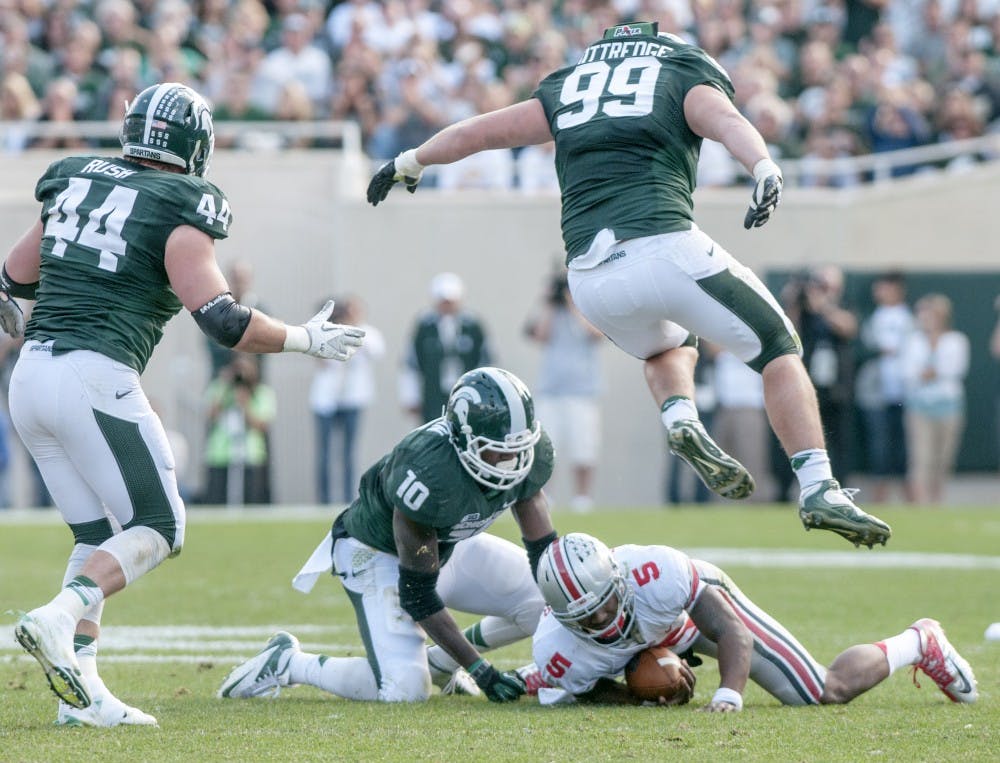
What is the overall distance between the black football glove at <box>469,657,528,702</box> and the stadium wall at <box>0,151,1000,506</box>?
9745 mm

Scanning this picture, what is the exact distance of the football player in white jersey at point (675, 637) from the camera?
16.5 feet

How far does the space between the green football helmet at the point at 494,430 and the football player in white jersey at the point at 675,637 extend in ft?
0.96

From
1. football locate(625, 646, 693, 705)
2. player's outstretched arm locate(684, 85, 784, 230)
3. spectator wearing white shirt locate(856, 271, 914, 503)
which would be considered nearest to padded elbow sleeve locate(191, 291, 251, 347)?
player's outstretched arm locate(684, 85, 784, 230)

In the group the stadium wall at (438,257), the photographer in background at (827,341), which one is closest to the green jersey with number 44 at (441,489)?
the photographer in background at (827,341)

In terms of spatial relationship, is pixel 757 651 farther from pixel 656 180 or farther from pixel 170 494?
pixel 170 494

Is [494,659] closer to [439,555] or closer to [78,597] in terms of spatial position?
[439,555]

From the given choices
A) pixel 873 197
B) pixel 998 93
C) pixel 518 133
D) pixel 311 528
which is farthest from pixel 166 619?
pixel 998 93

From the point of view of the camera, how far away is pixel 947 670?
5.36 metres

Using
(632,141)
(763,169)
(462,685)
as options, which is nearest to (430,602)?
(462,685)

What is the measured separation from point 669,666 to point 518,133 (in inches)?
71.6

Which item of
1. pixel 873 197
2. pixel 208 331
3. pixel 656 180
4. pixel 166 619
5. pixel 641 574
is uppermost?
pixel 873 197

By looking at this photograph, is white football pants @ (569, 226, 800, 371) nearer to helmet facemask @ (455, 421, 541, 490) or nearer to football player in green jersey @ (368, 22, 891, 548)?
football player in green jersey @ (368, 22, 891, 548)

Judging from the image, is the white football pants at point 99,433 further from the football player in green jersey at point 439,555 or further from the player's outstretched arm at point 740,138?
the player's outstretched arm at point 740,138

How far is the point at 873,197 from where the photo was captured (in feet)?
Answer: 50.5
